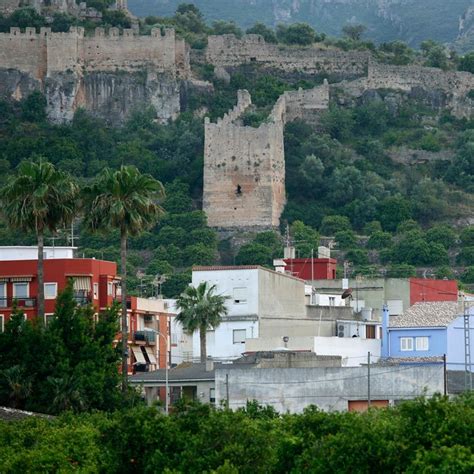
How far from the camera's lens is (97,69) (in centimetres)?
16038

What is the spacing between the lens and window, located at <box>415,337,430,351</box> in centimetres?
7756

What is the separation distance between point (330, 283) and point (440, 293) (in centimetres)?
459

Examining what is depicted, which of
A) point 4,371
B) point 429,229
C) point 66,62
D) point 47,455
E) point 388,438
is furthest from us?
point 66,62

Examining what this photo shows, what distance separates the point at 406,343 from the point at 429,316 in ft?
4.08

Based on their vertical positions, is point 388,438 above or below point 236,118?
below

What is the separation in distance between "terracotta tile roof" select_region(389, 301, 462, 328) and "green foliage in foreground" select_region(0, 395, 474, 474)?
2164 centimetres

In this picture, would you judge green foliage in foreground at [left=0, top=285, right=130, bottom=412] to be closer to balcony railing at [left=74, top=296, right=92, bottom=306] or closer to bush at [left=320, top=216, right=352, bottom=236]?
balcony railing at [left=74, top=296, right=92, bottom=306]

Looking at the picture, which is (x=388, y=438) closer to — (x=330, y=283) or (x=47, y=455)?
(x=47, y=455)

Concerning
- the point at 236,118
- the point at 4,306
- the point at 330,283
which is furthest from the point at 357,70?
the point at 4,306

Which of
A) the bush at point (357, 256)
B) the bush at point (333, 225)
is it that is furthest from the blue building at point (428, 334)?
the bush at point (333, 225)

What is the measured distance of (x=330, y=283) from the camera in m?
96.2

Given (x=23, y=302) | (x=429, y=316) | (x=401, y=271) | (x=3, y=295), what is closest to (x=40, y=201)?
(x=23, y=302)

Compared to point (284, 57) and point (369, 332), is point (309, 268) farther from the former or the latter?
point (284, 57)

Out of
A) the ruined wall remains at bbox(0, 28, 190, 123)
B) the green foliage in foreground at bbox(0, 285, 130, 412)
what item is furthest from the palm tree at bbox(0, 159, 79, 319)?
the ruined wall remains at bbox(0, 28, 190, 123)
